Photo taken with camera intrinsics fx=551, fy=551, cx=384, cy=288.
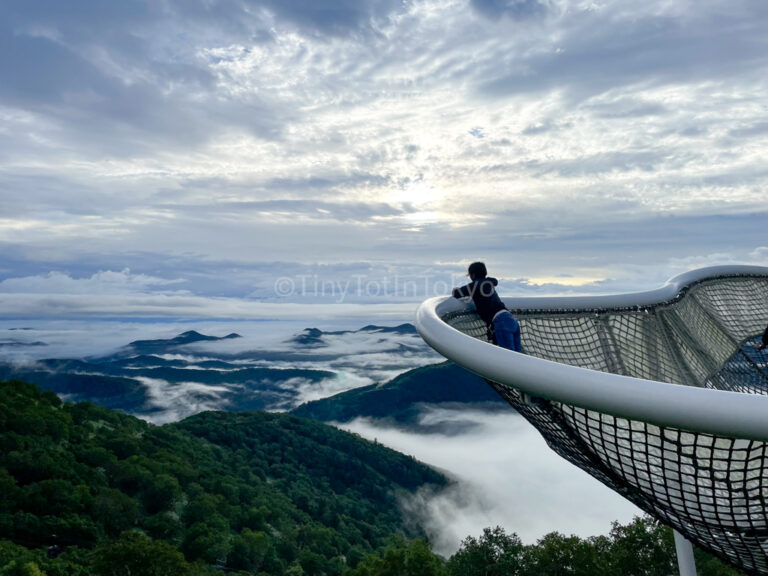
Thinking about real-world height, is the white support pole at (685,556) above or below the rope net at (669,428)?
below

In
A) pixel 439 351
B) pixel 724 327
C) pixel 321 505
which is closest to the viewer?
pixel 439 351

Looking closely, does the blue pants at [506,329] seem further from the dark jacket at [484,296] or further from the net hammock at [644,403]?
the net hammock at [644,403]

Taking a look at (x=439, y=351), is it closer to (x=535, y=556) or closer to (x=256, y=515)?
(x=535, y=556)

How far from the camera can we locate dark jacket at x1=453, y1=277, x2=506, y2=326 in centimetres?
529

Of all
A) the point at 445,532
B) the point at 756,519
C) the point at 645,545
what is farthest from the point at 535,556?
the point at 445,532

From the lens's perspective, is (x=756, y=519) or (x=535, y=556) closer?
(x=756, y=519)

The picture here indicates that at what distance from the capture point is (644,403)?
2.41 metres

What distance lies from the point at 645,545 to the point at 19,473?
60.7 meters

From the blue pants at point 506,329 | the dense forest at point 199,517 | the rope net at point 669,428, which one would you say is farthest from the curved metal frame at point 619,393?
the dense forest at point 199,517

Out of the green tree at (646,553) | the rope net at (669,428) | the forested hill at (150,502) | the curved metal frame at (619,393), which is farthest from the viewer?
the forested hill at (150,502)

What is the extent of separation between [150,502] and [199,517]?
19.6ft

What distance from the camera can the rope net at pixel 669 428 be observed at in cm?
313

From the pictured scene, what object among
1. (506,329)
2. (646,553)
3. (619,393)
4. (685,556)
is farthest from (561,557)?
(619,393)

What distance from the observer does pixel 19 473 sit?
57.9 metres
